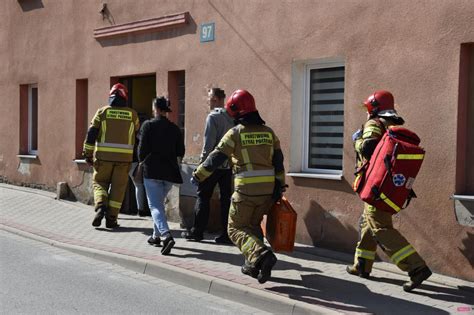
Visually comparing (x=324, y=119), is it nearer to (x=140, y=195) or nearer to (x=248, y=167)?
(x=248, y=167)

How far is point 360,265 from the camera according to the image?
6961 millimetres

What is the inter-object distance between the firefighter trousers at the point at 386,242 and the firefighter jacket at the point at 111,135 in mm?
4247

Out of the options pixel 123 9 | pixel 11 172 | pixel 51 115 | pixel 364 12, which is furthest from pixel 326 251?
pixel 11 172

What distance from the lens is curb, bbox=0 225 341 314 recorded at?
19.6 feet

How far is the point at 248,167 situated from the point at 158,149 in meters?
2.01

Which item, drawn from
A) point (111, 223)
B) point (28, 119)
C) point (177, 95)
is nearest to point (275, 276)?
point (111, 223)

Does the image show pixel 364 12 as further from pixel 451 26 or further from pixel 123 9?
pixel 123 9

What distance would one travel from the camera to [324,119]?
8.51 meters

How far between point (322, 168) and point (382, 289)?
2.38 meters

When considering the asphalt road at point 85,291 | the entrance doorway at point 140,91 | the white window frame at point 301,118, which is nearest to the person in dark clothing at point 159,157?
the asphalt road at point 85,291

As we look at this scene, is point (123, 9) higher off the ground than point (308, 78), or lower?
higher

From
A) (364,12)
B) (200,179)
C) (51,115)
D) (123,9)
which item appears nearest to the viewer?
(200,179)

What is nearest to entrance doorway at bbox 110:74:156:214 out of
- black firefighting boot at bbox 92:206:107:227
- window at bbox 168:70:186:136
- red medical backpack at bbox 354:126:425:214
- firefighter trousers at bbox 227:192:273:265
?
window at bbox 168:70:186:136

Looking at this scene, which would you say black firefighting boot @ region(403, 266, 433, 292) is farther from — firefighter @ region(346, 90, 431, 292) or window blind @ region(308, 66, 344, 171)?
window blind @ region(308, 66, 344, 171)
